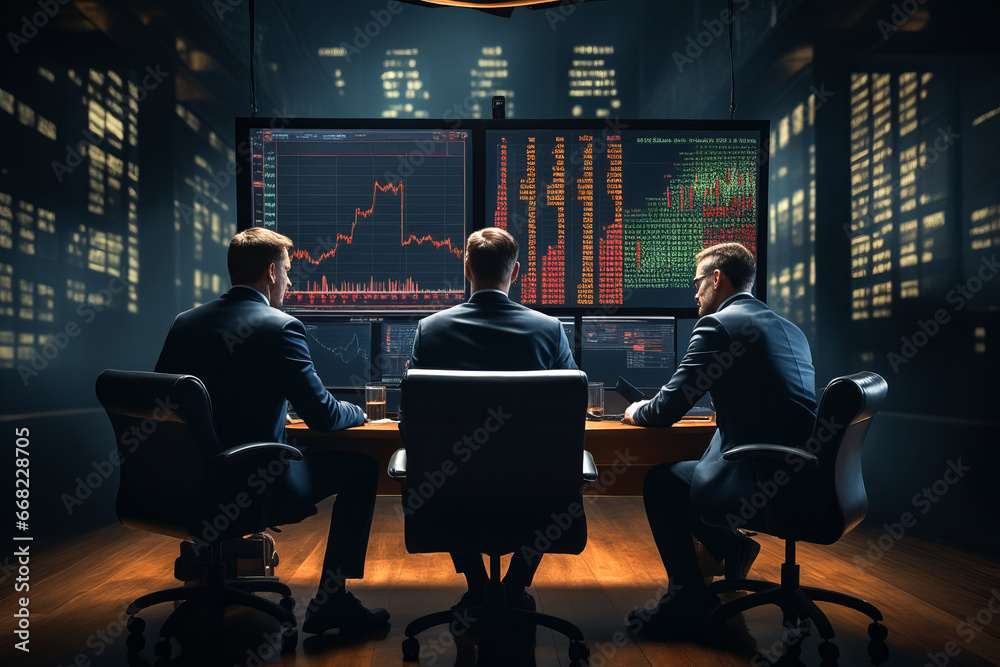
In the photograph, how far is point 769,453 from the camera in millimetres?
1882

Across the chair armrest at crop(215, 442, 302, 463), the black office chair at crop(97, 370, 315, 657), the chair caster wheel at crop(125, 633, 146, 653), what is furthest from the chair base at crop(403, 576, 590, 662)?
the chair caster wheel at crop(125, 633, 146, 653)

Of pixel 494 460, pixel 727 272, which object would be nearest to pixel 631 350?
pixel 727 272

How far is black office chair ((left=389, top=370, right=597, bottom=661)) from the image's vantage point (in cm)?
164

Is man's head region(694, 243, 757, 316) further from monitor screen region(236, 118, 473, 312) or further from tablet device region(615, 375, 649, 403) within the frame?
monitor screen region(236, 118, 473, 312)

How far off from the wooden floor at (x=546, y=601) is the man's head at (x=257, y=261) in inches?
46.0

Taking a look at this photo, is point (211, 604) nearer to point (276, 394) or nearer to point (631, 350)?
point (276, 394)

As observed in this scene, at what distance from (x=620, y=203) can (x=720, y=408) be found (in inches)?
43.7

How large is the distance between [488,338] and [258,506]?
0.84m

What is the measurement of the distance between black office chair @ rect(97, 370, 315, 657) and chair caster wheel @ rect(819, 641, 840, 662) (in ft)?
5.42

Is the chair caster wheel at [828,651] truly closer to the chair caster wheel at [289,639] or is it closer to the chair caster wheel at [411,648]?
the chair caster wheel at [411,648]

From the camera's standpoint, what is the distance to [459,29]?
Result: 4.78 meters

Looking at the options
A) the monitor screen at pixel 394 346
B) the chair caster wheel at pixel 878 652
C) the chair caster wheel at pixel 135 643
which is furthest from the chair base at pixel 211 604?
the chair caster wheel at pixel 878 652

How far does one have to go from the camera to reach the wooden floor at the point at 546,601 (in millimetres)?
2014

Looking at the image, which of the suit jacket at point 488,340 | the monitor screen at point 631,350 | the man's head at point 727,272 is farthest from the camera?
the monitor screen at point 631,350
